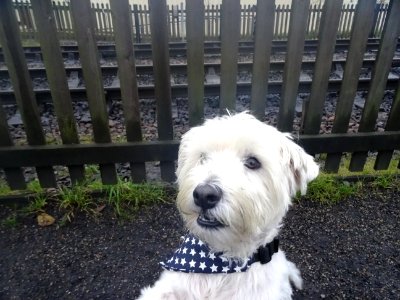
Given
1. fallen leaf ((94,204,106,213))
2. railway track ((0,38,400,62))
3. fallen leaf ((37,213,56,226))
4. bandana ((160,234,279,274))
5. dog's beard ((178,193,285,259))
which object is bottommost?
fallen leaf ((94,204,106,213))

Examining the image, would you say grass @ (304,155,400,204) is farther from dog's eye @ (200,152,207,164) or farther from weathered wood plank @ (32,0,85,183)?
weathered wood plank @ (32,0,85,183)

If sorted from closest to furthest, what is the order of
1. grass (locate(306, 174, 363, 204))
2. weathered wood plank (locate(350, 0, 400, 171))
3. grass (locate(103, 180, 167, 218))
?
weathered wood plank (locate(350, 0, 400, 171)) < grass (locate(103, 180, 167, 218)) < grass (locate(306, 174, 363, 204))

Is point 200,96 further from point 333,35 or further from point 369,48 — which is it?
point 369,48

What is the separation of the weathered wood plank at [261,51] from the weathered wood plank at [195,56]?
52 centimetres

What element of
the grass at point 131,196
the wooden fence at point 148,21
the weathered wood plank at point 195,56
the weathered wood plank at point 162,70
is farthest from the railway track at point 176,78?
the wooden fence at point 148,21

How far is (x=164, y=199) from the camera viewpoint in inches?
151

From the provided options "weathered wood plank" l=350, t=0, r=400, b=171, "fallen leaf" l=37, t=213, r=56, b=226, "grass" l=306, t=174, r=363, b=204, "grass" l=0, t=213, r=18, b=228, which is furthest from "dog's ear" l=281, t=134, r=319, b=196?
"grass" l=0, t=213, r=18, b=228

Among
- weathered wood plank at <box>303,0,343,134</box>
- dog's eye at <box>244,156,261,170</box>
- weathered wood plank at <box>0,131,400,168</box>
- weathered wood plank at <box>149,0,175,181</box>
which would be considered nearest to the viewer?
dog's eye at <box>244,156,261,170</box>

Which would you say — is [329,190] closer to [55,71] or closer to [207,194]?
[207,194]

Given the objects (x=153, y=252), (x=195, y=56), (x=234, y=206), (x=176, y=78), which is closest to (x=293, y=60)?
(x=195, y=56)

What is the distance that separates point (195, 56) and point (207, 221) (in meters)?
1.90

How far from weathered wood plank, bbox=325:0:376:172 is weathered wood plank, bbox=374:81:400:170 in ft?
1.68

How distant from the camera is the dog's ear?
84.6 inches

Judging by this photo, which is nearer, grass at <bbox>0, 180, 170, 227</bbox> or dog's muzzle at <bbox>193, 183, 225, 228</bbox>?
dog's muzzle at <bbox>193, 183, 225, 228</bbox>
